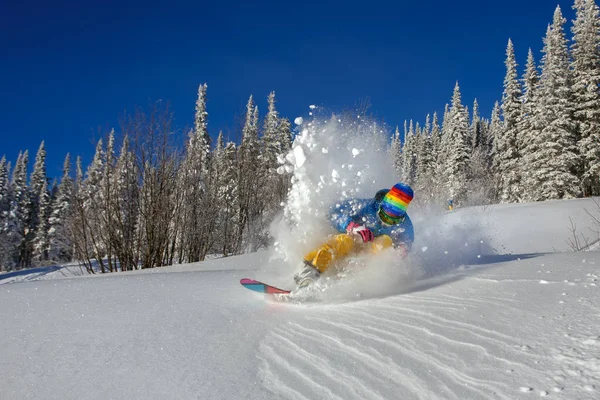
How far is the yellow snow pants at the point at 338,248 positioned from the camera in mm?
3967

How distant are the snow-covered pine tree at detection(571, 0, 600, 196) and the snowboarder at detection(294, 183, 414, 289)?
1066 inches

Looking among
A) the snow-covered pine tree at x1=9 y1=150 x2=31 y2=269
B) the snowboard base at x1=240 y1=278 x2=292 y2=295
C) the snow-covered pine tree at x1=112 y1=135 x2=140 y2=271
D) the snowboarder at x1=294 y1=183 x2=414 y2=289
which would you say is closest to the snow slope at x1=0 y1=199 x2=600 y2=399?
the snowboard base at x1=240 y1=278 x2=292 y2=295

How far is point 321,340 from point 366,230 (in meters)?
1.95

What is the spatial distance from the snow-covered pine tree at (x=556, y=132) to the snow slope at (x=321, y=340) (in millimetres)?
Answer: 26710

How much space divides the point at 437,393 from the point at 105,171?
12002 millimetres

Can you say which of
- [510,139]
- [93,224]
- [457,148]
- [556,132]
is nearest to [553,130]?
[556,132]

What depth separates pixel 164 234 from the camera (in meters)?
12.2

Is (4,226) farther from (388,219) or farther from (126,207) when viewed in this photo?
(388,219)

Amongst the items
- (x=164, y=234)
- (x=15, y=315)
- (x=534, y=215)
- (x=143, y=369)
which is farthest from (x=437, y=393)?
(x=534, y=215)

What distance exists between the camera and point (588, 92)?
2655 centimetres

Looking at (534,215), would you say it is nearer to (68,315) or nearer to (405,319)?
(405,319)

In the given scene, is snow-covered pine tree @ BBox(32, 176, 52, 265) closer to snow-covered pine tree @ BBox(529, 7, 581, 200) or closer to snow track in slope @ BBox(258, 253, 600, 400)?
snow-covered pine tree @ BBox(529, 7, 581, 200)

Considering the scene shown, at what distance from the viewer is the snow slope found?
1.87 meters

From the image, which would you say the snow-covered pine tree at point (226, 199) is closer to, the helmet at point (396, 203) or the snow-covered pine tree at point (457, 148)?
the helmet at point (396, 203)
